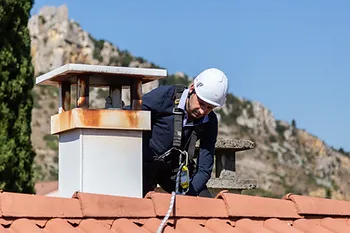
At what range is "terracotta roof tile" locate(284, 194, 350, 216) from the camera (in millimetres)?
5059

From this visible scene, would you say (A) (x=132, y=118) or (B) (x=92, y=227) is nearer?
(B) (x=92, y=227)

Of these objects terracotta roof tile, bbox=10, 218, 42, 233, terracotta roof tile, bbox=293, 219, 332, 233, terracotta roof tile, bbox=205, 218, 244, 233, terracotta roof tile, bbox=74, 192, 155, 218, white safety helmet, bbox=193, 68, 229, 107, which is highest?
white safety helmet, bbox=193, 68, 229, 107

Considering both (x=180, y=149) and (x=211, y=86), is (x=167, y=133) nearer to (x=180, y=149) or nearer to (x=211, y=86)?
(x=180, y=149)

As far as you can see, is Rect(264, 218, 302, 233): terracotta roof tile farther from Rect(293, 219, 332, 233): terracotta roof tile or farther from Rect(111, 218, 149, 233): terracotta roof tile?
Rect(111, 218, 149, 233): terracotta roof tile

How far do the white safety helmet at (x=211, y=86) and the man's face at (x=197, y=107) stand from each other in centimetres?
4

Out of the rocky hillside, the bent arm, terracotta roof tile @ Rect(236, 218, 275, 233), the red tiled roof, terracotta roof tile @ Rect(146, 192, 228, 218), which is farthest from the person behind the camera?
the rocky hillside

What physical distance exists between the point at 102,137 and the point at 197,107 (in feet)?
2.78

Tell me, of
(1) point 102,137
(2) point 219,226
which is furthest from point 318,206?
(1) point 102,137

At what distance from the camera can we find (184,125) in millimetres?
5621

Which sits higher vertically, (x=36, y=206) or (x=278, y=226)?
(x=36, y=206)

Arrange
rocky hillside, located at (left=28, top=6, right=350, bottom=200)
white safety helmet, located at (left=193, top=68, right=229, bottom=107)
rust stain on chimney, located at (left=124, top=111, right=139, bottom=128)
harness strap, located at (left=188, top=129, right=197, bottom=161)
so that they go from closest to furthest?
rust stain on chimney, located at (left=124, top=111, right=139, bottom=128) → white safety helmet, located at (left=193, top=68, right=229, bottom=107) → harness strap, located at (left=188, top=129, right=197, bottom=161) → rocky hillside, located at (left=28, top=6, right=350, bottom=200)

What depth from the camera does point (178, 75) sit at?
177 feet

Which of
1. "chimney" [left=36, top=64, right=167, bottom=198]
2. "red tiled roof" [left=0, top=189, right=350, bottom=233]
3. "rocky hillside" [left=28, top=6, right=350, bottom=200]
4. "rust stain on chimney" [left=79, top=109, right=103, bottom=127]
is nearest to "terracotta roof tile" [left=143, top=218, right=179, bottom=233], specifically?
"red tiled roof" [left=0, top=189, right=350, bottom=233]

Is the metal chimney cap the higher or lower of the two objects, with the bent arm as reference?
higher
